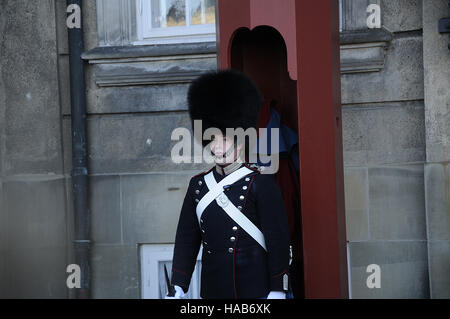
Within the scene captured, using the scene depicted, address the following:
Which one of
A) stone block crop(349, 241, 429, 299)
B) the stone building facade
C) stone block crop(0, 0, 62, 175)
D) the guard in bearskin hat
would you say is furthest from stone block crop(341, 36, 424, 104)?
stone block crop(0, 0, 62, 175)

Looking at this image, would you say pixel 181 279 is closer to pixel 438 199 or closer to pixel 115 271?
pixel 115 271

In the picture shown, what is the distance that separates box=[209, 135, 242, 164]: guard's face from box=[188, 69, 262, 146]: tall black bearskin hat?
4 cm

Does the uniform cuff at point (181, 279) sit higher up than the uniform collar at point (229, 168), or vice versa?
the uniform collar at point (229, 168)

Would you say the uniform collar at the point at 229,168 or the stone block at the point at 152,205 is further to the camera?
the stone block at the point at 152,205

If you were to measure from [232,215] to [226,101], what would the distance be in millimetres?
544

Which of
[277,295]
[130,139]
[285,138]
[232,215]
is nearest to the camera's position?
[277,295]

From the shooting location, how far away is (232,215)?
8.82ft

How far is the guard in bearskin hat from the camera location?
8.66 feet

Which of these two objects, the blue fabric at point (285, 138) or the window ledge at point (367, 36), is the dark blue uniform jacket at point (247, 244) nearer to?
the blue fabric at point (285, 138)

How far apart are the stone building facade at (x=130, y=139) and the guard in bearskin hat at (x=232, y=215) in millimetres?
1964

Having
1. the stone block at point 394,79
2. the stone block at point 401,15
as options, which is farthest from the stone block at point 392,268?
the stone block at point 401,15

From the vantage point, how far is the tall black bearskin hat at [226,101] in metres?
2.75

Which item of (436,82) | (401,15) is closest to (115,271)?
(436,82)

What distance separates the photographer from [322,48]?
282 cm
